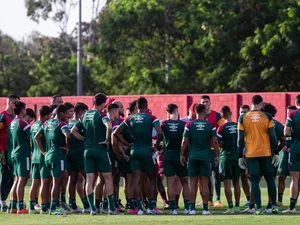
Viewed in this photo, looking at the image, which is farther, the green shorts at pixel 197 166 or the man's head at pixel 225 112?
the man's head at pixel 225 112

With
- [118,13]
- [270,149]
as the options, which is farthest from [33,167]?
[118,13]

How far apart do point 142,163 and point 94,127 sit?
3.98 ft

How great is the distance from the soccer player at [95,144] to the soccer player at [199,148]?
1.37 m

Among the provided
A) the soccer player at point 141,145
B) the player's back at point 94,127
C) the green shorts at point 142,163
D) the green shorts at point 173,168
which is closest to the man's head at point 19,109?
the player's back at point 94,127

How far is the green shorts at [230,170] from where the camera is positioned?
17734 mm

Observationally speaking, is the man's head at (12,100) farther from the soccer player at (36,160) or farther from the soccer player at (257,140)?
the soccer player at (257,140)

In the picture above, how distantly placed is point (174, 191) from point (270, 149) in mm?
2045

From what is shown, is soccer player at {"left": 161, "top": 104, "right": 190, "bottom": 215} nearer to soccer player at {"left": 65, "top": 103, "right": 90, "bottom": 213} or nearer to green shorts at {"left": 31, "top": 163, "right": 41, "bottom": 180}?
soccer player at {"left": 65, "top": 103, "right": 90, "bottom": 213}

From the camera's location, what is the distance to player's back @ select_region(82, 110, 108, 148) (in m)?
16.6

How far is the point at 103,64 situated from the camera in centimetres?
4656

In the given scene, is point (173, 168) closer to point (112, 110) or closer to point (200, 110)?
point (200, 110)

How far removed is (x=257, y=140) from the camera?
16172mm

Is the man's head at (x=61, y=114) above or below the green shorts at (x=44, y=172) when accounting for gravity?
above

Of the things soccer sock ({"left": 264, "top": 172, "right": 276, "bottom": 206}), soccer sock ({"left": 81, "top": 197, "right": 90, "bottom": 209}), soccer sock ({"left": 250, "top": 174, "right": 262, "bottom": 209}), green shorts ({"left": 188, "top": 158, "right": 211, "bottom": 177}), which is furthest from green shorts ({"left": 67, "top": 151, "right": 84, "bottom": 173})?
soccer sock ({"left": 264, "top": 172, "right": 276, "bottom": 206})
